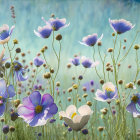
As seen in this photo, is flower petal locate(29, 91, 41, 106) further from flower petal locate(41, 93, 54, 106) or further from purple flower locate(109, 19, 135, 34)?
purple flower locate(109, 19, 135, 34)

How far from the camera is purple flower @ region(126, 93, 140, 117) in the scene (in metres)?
0.79

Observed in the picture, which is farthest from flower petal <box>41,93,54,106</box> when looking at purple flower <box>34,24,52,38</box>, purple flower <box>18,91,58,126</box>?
purple flower <box>34,24,52,38</box>

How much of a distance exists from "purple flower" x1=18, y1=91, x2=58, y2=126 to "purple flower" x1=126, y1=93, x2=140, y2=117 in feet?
0.88

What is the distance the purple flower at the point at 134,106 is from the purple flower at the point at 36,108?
270mm

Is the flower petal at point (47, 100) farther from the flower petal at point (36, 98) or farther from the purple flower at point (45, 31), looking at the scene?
the purple flower at point (45, 31)

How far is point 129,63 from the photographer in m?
1.83

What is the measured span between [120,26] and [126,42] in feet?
2.69

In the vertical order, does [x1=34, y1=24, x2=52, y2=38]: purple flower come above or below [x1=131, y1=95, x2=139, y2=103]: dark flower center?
above

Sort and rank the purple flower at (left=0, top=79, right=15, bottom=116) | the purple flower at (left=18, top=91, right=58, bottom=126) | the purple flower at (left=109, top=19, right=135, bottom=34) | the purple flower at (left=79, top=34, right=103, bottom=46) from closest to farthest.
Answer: the purple flower at (left=18, top=91, right=58, bottom=126)
the purple flower at (left=0, top=79, right=15, bottom=116)
the purple flower at (left=109, top=19, right=135, bottom=34)
the purple flower at (left=79, top=34, right=103, bottom=46)

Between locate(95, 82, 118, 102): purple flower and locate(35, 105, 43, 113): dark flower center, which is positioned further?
locate(95, 82, 118, 102): purple flower

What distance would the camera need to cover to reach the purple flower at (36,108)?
65 cm

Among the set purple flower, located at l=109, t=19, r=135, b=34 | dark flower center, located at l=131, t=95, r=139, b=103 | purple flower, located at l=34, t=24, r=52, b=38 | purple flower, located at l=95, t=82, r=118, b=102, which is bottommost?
dark flower center, located at l=131, t=95, r=139, b=103

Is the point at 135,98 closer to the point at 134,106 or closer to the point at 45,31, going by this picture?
the point at 134,106

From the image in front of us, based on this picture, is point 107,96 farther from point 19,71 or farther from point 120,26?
point 19,71
